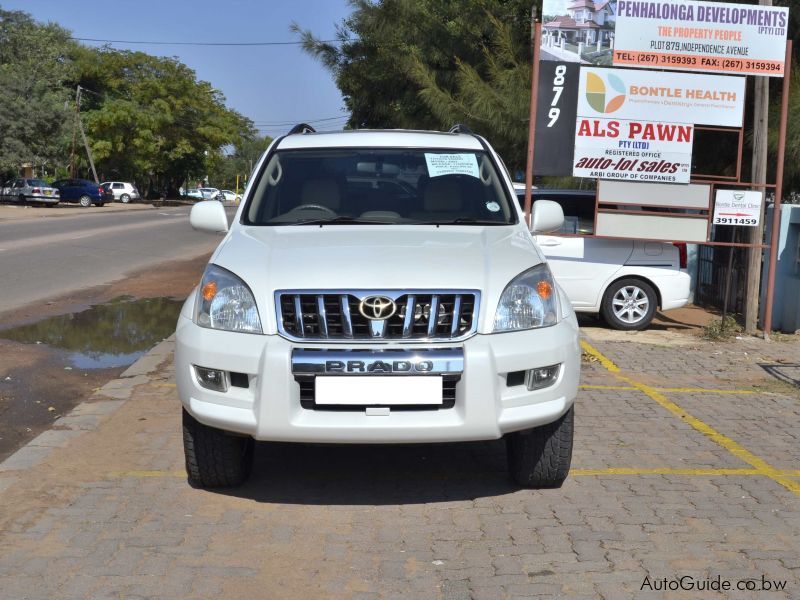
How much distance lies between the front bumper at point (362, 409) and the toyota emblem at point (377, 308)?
0.45 ft

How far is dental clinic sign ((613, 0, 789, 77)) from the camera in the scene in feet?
34.2

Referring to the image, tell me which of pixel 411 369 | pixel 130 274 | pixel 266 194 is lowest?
pixel 130 274

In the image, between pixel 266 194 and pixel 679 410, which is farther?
pixel 679 410

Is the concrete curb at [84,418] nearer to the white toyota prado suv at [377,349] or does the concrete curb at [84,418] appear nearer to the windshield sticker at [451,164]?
the white toyota prado suv at [377,349]

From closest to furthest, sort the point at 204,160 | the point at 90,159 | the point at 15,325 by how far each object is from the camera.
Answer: the point at 15,325 < the point at 90,159 < the point at 204,160

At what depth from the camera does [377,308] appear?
4.31 m

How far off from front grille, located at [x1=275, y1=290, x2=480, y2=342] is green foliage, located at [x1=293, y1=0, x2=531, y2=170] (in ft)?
28.7

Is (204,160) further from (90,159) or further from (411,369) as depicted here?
(411,369)

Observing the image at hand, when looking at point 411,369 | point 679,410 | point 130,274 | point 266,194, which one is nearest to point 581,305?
point 679,410

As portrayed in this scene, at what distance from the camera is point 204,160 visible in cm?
7400

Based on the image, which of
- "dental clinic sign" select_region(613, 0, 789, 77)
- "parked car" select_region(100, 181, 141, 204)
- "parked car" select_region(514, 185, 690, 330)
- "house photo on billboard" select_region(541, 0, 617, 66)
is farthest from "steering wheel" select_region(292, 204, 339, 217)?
"parked car" select_region(100, 181, 141, 204)

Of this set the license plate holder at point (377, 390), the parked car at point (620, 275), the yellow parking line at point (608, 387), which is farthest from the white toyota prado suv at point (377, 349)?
the parked car at point (620, 275)

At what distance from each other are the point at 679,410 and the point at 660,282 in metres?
4.01

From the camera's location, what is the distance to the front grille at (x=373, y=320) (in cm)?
431
